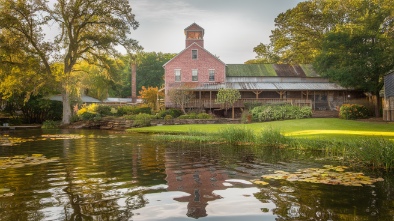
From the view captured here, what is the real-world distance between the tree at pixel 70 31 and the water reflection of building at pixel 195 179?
2657cm

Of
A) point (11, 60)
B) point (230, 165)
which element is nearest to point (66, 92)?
point (11, 60)

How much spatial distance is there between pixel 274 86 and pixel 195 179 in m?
35.1

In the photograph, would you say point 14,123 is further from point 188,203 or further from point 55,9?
point 188,203

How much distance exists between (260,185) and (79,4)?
3393 centimetres

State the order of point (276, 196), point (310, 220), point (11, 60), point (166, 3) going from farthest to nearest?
point (11, 60), point (166, 3), point (276, 196), point (310, 220)

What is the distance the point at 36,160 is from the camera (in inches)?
448

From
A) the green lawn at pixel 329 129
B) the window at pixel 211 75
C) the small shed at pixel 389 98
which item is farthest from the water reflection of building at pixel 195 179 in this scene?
the window at pixel 211 75

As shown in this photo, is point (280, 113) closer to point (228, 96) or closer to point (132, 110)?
point (228, 96)

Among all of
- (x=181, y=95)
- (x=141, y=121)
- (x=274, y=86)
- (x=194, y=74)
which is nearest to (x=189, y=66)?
(x=194, y=74)

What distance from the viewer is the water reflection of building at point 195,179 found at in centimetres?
607

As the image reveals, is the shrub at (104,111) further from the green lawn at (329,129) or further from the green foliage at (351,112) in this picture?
the green foliage at (351,112)

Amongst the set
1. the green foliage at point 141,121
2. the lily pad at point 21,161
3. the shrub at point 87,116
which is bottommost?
the lily pad at point 21,161

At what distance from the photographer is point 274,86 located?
1641 inches

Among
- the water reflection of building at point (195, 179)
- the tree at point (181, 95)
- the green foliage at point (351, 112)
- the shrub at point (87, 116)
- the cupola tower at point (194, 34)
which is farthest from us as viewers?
the cupola tower at point (194, 34)
